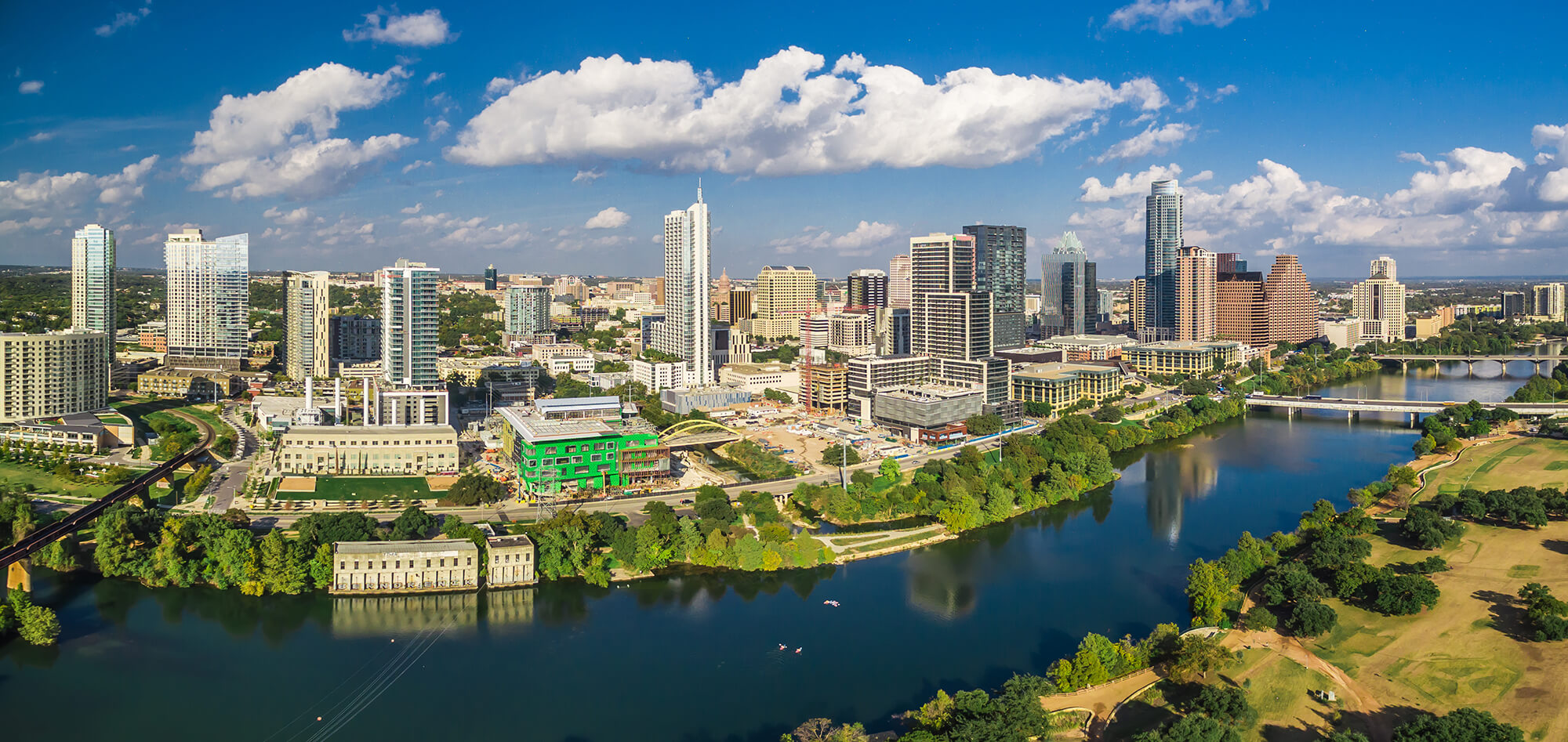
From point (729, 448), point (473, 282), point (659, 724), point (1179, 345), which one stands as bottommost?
point (659, 724)

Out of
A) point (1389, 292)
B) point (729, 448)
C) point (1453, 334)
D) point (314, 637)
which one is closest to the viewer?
point (314, 637)

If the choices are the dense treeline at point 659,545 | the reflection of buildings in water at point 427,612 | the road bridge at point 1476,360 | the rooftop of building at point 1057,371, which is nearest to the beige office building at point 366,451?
the dense treeline at point 659,545

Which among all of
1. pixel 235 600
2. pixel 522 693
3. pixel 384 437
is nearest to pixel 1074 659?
pixel 522 693

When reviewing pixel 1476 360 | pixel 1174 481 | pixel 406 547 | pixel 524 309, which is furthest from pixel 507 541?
pixel 1476 360

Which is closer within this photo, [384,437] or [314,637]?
[314,637]

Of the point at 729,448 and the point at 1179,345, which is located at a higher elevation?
the point at 1179,345

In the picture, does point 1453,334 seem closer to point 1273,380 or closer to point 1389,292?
point 1389,292

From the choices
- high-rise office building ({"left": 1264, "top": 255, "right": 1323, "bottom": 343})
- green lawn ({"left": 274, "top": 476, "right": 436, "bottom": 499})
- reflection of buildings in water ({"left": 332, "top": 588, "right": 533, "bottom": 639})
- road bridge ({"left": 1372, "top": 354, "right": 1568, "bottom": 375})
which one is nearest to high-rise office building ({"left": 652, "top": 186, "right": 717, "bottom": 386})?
green lawn ({"left": 274, "top": 476, "right": 436, "bottom": 499})

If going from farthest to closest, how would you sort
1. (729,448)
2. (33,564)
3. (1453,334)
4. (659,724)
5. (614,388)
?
1. (1453,334)
2. (614,388)
3. (729,448)
4. (33,564)
5. (659,724)
